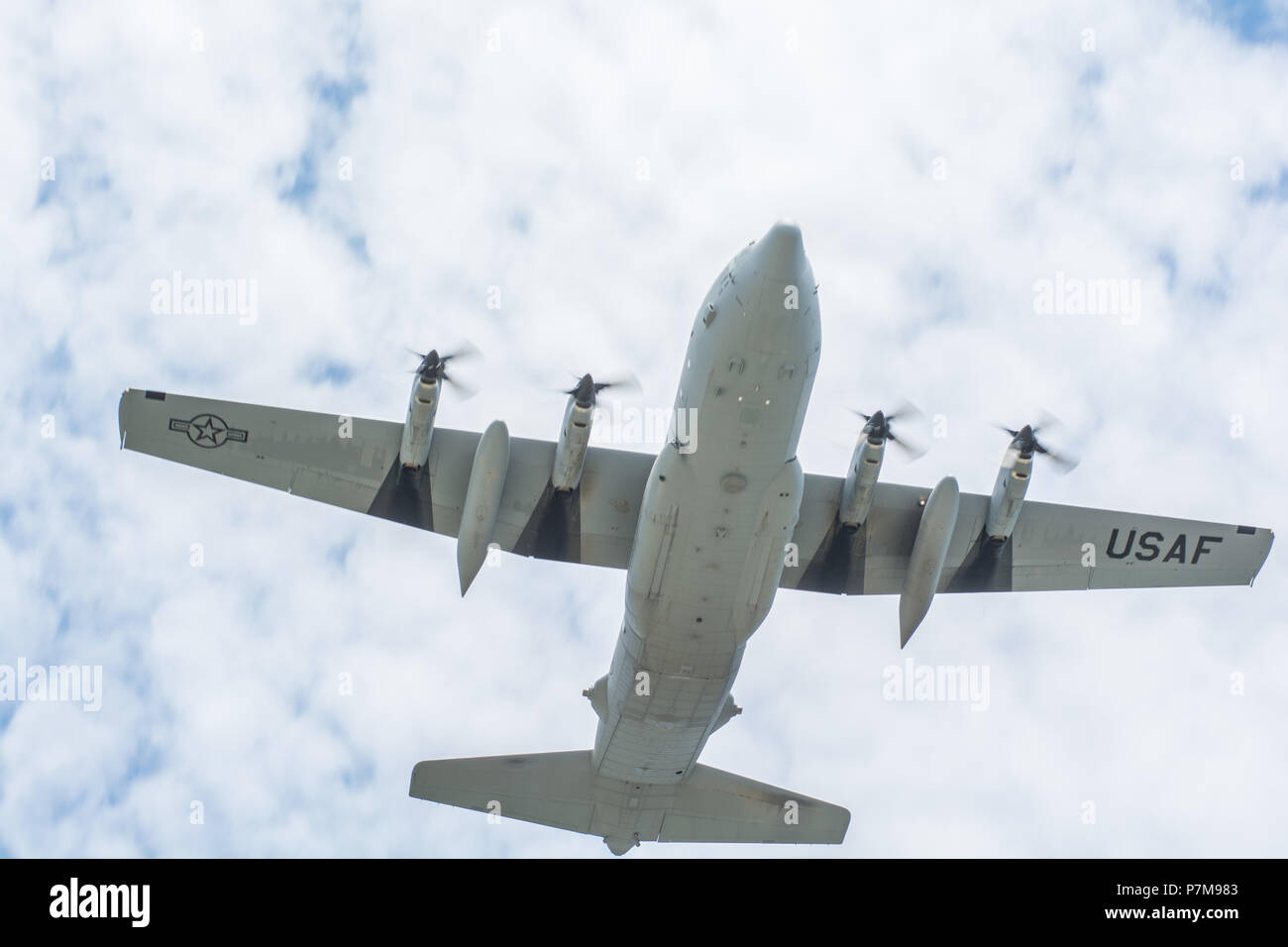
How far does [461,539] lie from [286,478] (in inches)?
161

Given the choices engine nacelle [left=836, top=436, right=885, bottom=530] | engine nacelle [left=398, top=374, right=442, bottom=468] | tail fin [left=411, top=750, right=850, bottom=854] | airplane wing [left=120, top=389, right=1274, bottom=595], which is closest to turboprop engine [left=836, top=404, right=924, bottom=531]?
engine nacelle [left=836, top=436, right=885, bottom=530]

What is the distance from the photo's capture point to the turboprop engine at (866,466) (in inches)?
888

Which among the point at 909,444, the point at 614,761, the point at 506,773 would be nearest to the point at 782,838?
the point at 614,761

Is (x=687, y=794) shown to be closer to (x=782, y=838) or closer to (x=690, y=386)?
(x=782, y=838)

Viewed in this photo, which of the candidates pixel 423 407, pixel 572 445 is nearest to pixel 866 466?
pixel 572 445

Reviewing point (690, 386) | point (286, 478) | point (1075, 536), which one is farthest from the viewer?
point (1075, 536)

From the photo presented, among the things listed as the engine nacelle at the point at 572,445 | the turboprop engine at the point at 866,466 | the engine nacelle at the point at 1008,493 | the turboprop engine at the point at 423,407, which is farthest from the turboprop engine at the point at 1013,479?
the turboprop engine at the point at 423,407

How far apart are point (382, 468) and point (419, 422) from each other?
1980 millimetres

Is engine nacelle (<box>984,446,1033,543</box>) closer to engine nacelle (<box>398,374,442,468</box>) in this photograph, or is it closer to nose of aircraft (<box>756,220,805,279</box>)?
nose of aircraft (<box>756,220,805,279</box>)

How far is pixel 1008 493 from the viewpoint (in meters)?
23.5

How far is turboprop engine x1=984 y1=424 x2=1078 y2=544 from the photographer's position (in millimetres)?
22734

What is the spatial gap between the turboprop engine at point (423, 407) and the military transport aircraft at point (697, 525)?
0.14ft

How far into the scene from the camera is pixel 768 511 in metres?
20.7

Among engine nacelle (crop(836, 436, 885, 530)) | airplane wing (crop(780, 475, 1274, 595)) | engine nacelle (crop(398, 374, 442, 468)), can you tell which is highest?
engine nacelle (crop(398, 374, 442, 468))
